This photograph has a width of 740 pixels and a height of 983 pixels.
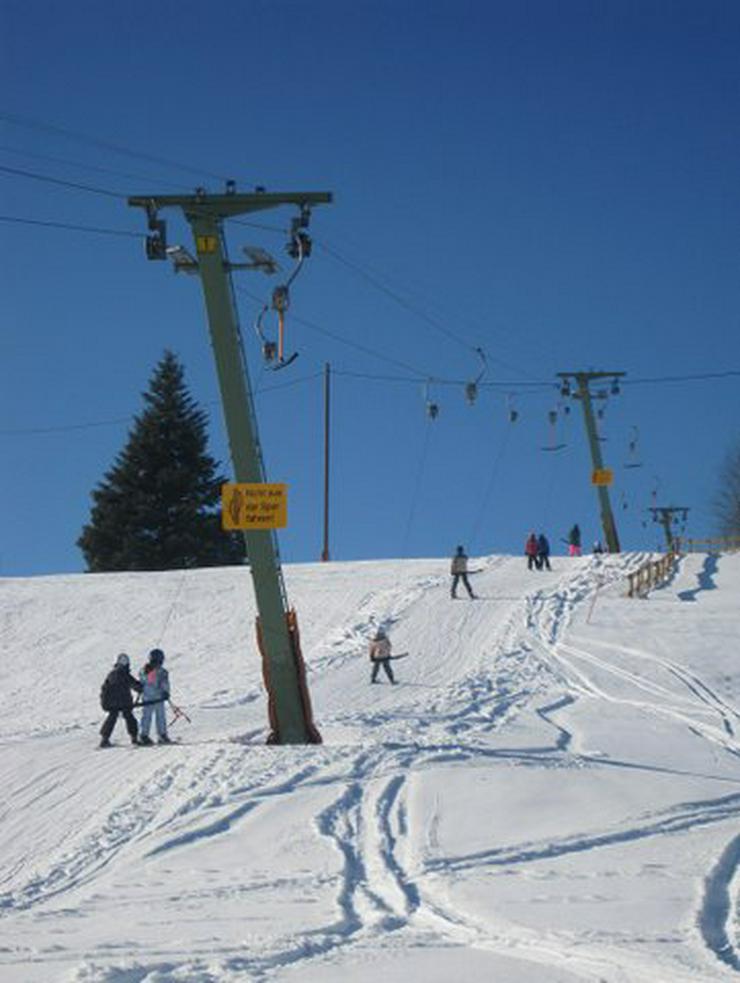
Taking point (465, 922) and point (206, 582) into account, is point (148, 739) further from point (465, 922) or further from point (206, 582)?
point (206, 582)

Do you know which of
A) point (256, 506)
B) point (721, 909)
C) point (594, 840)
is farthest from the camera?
point (256, 506)

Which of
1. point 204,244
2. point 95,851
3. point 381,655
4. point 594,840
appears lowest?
point 594,840

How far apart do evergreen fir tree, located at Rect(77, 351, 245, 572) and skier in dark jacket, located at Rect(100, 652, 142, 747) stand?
1802 inches

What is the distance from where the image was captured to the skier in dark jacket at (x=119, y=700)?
805 inches

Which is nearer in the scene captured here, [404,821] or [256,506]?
[404,821]

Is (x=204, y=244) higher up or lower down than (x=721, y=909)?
higher up

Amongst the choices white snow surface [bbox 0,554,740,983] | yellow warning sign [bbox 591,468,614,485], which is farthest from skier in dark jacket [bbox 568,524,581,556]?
white snow surface [bbox 0,554,740,983]

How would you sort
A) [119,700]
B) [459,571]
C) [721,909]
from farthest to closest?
[459,571]
[119,700]
[721,909]

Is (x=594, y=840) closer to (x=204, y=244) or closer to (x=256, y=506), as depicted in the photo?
(x=256, y=506)

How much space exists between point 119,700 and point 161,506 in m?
48.9

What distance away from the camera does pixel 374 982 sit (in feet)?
24.3

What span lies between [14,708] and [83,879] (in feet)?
69.2

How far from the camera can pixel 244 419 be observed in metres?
20.1

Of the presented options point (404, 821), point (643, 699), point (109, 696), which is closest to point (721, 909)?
point (404, 821)
